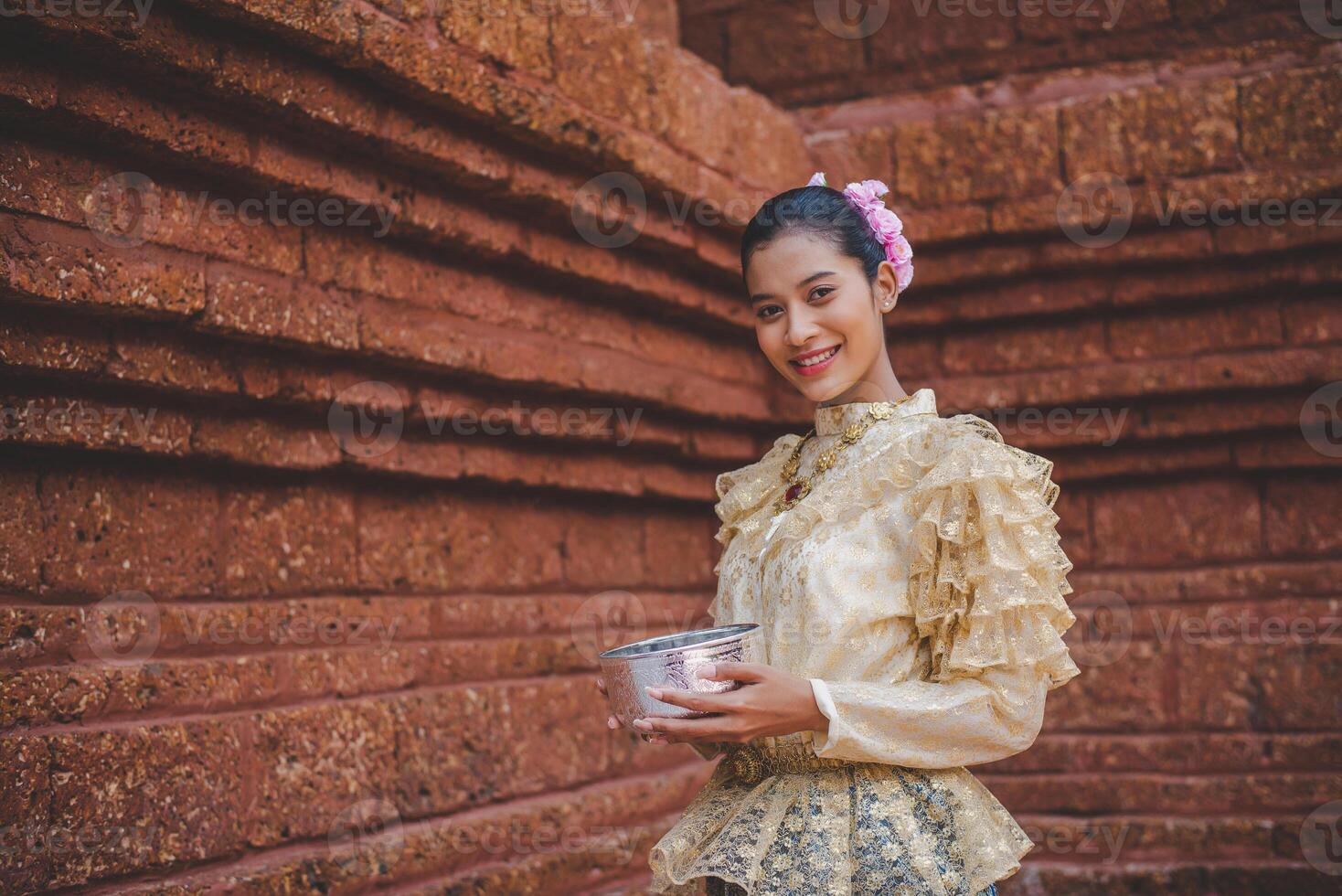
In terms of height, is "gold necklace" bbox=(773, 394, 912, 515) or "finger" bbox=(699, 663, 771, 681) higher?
"gold necklace" bbox=(773, 394, 912, 515)

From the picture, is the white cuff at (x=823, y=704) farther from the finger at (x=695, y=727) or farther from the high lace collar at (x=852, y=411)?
the high lace collar at (x=852, y=411)

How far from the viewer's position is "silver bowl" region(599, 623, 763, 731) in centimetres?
191

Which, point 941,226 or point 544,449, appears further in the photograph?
point 941,226

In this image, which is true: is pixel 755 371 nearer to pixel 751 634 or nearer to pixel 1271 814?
pixel 1271 814

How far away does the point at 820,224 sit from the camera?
7.42 feet

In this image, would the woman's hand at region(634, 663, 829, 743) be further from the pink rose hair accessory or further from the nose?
the pink rose hair accessory

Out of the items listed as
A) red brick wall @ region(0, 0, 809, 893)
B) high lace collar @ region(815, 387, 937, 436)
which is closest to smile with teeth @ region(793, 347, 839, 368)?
high lace collar @ region(815, 387, 937, 436)

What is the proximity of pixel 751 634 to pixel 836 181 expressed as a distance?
306 cm

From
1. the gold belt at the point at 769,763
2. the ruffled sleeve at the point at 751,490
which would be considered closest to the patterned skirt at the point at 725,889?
the gold belt at the point at 769,763

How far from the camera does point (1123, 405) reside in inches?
178

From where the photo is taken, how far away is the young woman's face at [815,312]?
2.24m

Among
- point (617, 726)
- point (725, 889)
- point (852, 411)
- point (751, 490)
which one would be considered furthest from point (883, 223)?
point (725, 889)

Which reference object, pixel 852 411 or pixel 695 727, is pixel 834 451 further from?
pixel 695 727

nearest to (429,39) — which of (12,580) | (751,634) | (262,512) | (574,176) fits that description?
(574,176)
